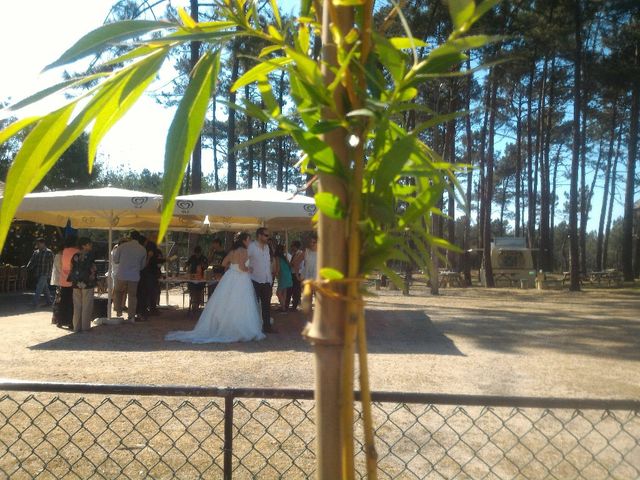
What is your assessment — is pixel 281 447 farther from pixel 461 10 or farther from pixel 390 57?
pixel 461 10

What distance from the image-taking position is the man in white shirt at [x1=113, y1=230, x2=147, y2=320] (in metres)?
11.4

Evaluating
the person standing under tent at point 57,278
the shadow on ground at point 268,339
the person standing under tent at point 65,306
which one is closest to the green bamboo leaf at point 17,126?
the shadow on ground at point 268,339

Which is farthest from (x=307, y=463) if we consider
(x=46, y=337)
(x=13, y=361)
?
(x=46, y=337)

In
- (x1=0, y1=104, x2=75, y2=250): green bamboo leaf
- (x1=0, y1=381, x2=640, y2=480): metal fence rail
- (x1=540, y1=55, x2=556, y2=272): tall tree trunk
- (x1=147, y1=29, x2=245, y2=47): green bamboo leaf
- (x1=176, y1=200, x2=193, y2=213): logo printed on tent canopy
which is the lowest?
(x1=0, y1=381, x2=640, y2=480): metal fence rail

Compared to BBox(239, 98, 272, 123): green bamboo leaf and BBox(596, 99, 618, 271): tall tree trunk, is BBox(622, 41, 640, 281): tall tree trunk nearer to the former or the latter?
BBox(596, 99, 618, 271): tall tree trunk

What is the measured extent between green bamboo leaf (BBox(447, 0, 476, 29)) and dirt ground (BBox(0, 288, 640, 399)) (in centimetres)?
546

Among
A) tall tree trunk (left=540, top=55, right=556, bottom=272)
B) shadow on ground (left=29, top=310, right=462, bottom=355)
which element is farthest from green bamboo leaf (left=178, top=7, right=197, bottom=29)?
tall tree trunk (left=540, top=55, right=556, bottom=272)

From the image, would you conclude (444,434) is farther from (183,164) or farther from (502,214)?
(502,214)

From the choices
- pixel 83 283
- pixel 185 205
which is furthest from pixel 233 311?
pixel 83 283

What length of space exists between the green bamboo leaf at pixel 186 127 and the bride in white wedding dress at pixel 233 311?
8.84 m

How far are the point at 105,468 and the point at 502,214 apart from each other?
61.7 metres

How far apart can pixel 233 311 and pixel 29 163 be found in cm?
916

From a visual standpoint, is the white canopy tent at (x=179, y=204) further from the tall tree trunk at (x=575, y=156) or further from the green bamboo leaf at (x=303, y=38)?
the tall tree trunk at (x=575, y=156)

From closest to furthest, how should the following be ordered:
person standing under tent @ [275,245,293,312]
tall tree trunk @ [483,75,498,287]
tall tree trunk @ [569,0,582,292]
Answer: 1. person standing under tent @ [275,245,293,312]
2. tall tree trunk @ [569,0,582,292]
3. tall tree trunk @ [483,75,498,287]
